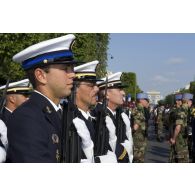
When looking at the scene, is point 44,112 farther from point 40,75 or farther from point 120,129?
point 120,129

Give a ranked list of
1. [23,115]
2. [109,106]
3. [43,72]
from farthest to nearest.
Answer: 1. [109,106]
2. [43,72]
3. [23,115]

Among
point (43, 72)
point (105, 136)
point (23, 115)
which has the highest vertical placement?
point (43, 72)

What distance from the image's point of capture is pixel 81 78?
4.04 metres

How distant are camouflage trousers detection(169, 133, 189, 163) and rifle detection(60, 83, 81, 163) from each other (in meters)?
6.17

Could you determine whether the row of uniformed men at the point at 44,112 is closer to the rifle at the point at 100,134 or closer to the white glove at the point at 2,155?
the white glove at the point at 2,155

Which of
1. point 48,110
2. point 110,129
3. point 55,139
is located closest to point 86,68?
point 110,129

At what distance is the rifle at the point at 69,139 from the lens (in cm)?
256

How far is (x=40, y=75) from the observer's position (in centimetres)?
258

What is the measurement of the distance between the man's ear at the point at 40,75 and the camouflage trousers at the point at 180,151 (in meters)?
6.52

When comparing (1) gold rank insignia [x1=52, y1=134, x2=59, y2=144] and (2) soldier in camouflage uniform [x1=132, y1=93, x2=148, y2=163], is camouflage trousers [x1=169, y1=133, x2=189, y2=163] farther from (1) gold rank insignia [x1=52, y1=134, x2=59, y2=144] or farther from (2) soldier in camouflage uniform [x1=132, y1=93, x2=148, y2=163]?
(1) gold rank insignia [x1=52, y1=134, x2=59, y2=144]
